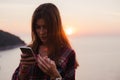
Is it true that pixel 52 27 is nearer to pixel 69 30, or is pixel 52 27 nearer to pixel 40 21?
pixel 40 21

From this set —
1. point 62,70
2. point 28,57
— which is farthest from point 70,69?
point 28,57

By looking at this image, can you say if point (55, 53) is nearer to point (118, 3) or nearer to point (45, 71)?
point (45, 71)

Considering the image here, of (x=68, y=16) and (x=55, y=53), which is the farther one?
(x=68, y=16)

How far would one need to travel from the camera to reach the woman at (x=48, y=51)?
38.3 inches

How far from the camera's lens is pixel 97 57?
1629 millimetres

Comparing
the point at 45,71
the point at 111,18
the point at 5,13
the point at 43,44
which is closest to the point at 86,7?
the point at 111,18

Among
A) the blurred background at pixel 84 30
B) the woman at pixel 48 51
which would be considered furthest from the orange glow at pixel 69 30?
the woman at pixel 48 51

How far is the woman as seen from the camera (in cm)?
97

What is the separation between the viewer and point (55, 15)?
1042 millimetres

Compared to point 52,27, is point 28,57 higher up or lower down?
lower down

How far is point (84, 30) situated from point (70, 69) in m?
0.61

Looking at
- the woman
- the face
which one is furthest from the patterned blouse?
the face

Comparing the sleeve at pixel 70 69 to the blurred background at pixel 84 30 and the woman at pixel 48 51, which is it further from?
the blurred background at pixel 84 30

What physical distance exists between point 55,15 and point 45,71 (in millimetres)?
240
